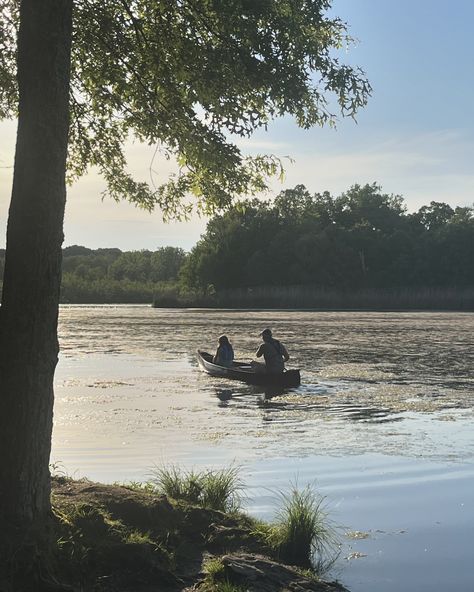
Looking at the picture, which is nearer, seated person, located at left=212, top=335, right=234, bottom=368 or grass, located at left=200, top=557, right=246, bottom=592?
grass, located at left=200, top=557, right=246, bottom=592

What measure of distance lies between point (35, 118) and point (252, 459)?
7076 mm

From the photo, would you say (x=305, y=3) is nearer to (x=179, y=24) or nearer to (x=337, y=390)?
(x=179, y=24)

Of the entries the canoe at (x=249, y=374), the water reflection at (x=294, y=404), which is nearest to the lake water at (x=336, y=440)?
the water reflection at (x=294, y=404)

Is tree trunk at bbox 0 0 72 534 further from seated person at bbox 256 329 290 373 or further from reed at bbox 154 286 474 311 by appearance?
reed at bbox 154 286 474 311

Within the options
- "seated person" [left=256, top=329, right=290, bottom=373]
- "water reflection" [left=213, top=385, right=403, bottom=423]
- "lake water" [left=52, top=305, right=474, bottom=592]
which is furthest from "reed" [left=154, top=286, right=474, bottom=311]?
"water reflection" [left=213, top=385, right=403, bottom=423]

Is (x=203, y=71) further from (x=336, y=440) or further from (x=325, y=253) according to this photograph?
(x=325, y=253)

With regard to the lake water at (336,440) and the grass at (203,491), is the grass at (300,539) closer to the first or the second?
the lake water at (336,440)

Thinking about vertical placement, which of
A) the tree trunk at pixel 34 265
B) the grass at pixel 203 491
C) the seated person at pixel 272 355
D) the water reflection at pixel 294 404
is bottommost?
the water reflection at pixel 294 404

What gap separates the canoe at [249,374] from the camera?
69.6ft

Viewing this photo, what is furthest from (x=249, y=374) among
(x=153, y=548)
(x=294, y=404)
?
(x=153, y=548)

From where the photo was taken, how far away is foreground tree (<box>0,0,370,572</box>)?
234 inches

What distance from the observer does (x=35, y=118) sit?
606cm

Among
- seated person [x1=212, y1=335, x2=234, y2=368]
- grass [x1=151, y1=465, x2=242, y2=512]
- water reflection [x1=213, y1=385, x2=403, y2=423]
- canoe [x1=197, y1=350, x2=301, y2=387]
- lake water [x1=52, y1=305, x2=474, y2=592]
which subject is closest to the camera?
lake water [x1=52, y1=305, x2=474, y2=592]

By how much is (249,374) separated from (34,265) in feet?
54.0
